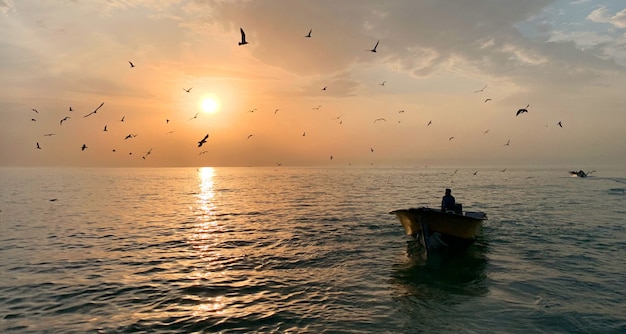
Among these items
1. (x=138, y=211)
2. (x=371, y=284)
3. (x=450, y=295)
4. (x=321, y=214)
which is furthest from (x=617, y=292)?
(x=138, y=211)

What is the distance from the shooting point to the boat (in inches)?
784

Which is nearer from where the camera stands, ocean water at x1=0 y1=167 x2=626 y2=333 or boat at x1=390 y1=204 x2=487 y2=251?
ocean water at x1=0 y1=167 x2=626 y2=333

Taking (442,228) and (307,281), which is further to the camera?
(442,228)

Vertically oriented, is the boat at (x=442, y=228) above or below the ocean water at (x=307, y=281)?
above

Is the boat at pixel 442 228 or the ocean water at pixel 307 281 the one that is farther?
the boat at pixel 442 228

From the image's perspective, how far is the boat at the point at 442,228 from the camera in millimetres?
19922

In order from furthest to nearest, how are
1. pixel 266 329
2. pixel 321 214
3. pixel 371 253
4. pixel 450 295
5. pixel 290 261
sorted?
pixel 321 214
pixel 371 253
pixel 290 261
pixel 450 295
pixel 266 329

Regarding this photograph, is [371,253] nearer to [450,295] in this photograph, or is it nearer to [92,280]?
[450,295]

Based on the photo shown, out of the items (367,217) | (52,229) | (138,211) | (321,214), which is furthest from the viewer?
(138,211)

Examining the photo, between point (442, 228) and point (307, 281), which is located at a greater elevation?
point (442, 228)

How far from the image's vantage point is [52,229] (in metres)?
29.2

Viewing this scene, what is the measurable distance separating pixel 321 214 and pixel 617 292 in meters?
25.8

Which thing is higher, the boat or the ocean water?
the boat

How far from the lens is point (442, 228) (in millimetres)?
20422
